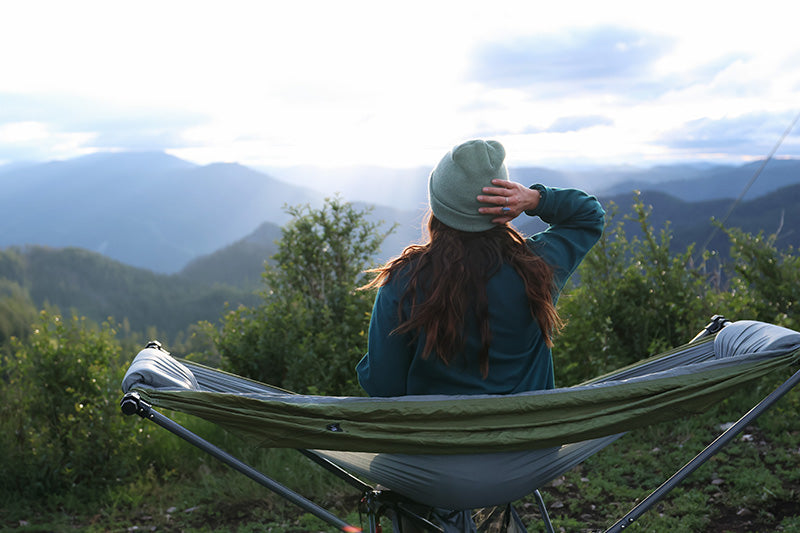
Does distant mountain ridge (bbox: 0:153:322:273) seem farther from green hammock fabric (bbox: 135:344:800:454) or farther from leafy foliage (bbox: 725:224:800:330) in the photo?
green hammock fabric (bbox: 135:344:800:454)

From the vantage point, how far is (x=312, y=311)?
3.77m

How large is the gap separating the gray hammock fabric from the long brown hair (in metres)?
0.16

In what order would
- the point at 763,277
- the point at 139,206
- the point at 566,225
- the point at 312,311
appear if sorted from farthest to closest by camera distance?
the point at 139,206 < the point at 312,311 < the point at 763,277 < the point at 566,225

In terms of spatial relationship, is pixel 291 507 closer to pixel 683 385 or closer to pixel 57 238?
pixel 683 385

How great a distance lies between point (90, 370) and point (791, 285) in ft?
12.7

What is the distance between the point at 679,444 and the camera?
298cm

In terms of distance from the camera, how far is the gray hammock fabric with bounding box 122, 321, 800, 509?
4.28 ft

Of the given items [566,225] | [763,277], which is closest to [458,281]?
[566,225]

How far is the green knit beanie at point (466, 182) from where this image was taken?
4.56ft

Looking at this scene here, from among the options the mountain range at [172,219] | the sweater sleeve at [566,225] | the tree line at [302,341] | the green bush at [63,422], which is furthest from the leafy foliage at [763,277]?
the green bush at [63,422]

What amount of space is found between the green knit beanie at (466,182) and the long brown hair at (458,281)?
0.04 m

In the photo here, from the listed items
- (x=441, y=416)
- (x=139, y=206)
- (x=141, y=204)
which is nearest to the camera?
(x=441, y=416)

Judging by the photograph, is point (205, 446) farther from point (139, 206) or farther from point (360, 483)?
point (139, 206)

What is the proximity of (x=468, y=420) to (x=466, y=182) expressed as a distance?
55 cm
